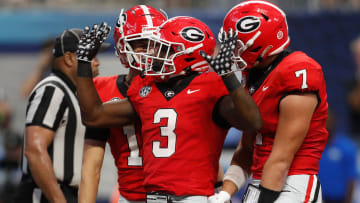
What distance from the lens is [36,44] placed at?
7.50m

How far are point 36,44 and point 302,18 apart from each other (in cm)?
332

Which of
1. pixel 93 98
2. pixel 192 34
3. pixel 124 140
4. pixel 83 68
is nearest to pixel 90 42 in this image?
pixel 83 68

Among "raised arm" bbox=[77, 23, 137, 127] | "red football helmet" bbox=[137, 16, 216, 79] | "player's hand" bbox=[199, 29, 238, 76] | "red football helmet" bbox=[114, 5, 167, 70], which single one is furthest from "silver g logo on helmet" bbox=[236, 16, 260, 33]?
"raised arm" bbox=[77, 23, 137, 127]

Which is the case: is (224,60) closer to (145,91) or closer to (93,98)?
(145,91)

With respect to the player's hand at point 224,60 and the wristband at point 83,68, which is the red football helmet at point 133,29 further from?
the player's hand at point 224,60

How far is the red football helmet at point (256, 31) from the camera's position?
3.00 m

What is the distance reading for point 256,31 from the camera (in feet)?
9.86

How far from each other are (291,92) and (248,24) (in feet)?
1.34

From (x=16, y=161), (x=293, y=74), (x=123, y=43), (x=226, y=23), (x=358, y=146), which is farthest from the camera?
(x=358, y=146)

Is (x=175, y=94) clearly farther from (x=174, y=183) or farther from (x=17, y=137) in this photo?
(x=17, y=137)

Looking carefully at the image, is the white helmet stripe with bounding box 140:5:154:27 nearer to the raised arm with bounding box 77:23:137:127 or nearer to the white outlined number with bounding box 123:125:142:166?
the raised arm with bounding box 77:23:137:127

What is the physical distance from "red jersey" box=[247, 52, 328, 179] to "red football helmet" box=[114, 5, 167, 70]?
26.6 inches

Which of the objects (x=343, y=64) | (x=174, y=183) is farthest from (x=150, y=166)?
(x=343, y=64)

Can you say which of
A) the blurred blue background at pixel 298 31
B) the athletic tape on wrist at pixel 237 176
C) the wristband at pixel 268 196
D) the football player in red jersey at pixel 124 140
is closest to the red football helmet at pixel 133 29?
the football player in red jersey at pixel 124 140
